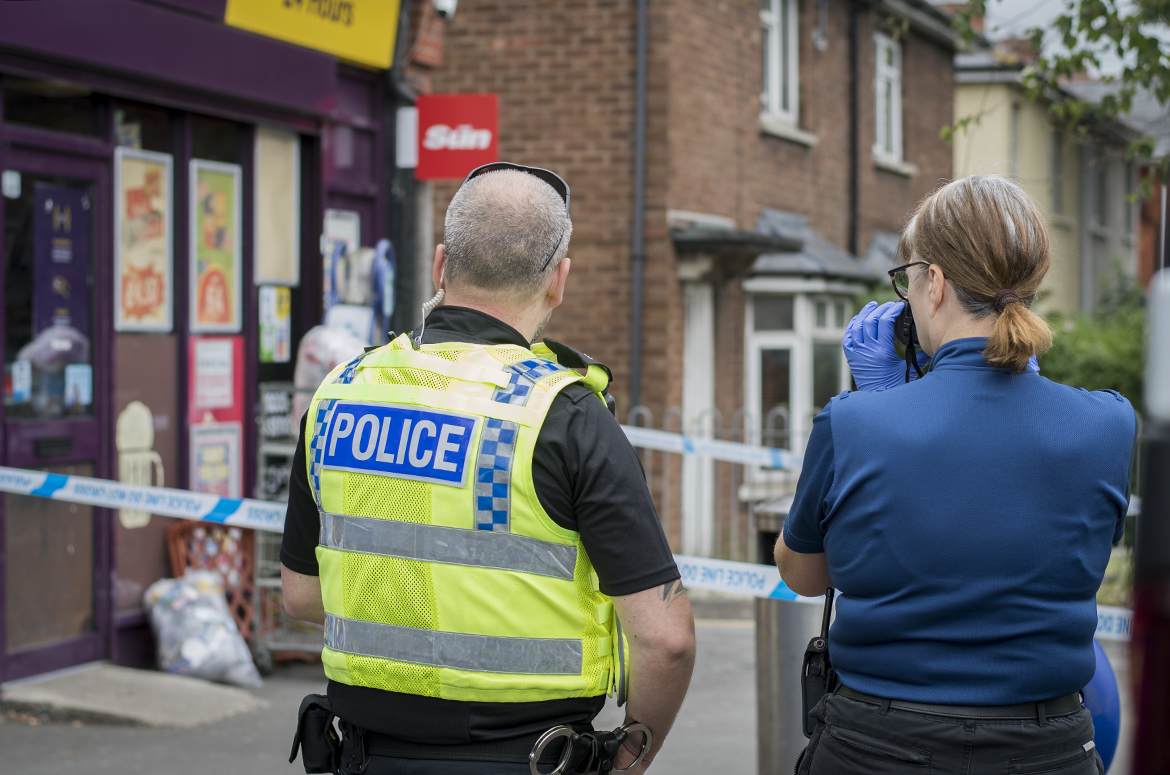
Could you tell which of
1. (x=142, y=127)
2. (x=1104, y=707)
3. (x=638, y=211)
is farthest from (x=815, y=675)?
(x=638, y=211)

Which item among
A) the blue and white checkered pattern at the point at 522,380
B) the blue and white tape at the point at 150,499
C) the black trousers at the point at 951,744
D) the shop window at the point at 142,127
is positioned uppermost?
the shop window at the point at 142,127

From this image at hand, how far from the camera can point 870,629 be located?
218cm

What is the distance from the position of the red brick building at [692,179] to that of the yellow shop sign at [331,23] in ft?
5.92

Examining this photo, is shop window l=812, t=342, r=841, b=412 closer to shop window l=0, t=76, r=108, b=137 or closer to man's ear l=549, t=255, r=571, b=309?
shop window l=0, t=76, r=108, b=137

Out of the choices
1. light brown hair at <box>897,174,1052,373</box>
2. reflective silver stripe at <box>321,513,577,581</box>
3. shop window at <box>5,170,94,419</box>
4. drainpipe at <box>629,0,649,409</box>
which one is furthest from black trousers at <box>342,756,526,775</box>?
drainpipe at <box>629,0,649,409</box>

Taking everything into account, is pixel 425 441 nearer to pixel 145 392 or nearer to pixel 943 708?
pixel 943 708

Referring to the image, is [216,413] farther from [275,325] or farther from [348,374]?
[348,374]

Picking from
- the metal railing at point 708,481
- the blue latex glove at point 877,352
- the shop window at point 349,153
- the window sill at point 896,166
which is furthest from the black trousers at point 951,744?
the window sill at point 896,166

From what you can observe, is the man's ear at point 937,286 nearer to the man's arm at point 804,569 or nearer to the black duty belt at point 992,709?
the man's arm at point 804,569

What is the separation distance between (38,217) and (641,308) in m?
6.11

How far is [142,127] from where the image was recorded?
6637mm

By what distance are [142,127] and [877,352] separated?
17.1 feet

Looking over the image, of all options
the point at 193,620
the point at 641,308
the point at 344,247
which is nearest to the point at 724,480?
the point at 641,308

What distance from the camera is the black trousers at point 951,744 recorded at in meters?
2.13
